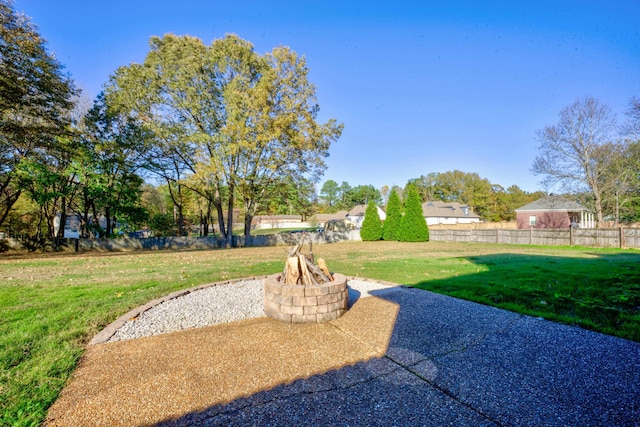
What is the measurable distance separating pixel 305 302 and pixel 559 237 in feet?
66.0

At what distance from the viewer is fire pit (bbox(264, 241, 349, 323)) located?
402 cm

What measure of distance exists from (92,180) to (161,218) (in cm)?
812

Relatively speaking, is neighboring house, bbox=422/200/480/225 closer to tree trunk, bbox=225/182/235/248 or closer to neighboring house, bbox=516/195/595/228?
neighboring house, bbox=516/195/595/228

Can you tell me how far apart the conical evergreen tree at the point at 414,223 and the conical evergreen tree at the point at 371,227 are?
254 centimetres

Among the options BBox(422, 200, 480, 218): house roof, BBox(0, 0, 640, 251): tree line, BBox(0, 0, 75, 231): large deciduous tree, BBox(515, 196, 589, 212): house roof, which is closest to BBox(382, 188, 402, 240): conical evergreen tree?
BBox(0, 0, 640, 251): tree line

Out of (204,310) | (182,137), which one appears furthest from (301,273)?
(182,137)

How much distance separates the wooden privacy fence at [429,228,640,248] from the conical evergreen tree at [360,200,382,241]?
18.6ft

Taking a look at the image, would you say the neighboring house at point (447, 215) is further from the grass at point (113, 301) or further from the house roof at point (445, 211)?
the grass at point (113, 301)

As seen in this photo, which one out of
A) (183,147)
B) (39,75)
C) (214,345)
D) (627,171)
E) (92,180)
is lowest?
(214,345)

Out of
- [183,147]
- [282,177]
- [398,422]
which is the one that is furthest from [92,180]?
[398,422]

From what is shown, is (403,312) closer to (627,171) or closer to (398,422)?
(398,422)

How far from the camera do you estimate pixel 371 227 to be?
25.0 meters

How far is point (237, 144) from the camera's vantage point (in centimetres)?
1552

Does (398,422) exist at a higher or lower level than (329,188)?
lower
